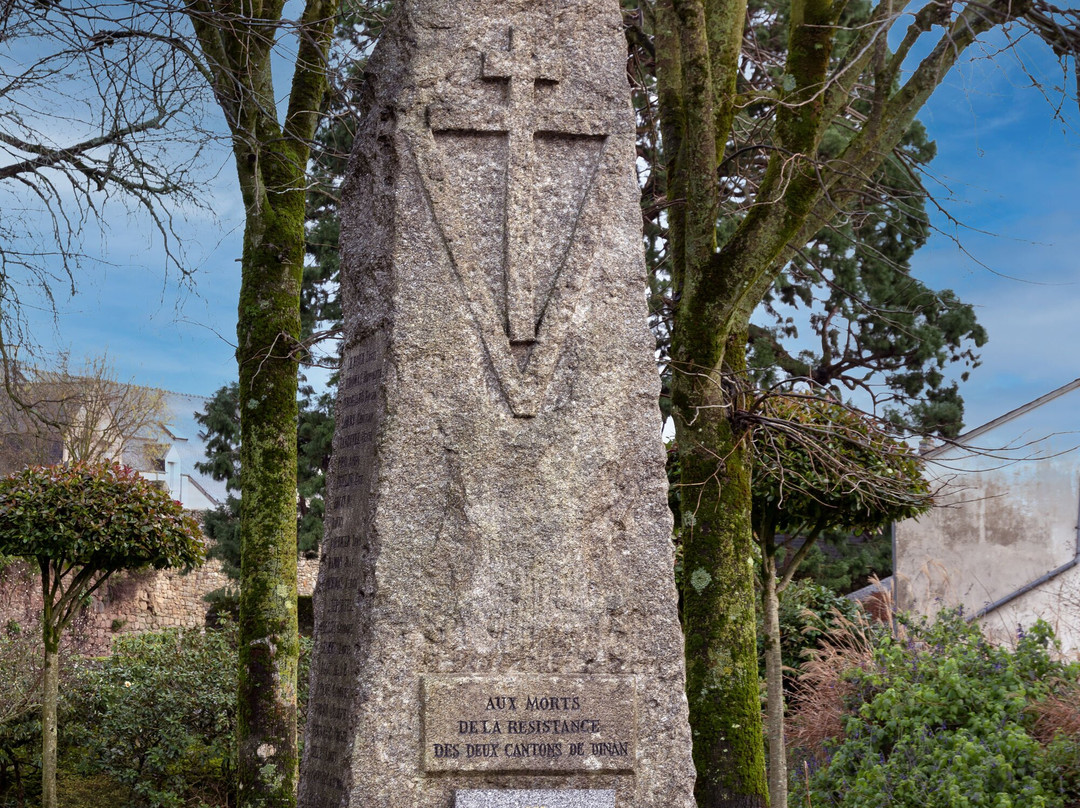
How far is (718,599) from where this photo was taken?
19.6ft

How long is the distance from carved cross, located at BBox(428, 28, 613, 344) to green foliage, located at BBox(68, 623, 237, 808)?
706cm

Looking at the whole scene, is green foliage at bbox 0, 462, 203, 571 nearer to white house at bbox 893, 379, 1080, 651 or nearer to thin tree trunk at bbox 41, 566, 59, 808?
thin tree trunk at bbox 41, 566, 59, 808

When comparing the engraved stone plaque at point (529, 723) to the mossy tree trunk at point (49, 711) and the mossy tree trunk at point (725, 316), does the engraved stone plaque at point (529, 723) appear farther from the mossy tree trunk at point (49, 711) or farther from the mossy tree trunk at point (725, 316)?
the mossy tree trunk at point (49, 711)

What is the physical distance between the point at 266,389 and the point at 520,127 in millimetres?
3592

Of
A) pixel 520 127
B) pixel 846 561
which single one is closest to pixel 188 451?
pixel 846 561

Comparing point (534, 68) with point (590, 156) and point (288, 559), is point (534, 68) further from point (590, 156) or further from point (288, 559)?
point (288, 559)

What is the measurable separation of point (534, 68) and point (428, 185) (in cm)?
68

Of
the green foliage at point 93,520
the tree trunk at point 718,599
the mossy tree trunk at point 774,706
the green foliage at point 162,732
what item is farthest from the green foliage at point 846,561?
the tree trunk at point 718,599

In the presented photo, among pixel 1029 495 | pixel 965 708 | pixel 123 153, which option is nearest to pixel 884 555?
pixel 1029 495

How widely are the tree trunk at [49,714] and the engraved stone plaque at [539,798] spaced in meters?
6.17

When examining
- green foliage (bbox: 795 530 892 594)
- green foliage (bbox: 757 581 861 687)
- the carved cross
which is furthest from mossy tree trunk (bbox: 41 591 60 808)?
green foliage (bbox: 795 530 892 594)

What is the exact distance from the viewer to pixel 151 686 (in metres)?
10.1

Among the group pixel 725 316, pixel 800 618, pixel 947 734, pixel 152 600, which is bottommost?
pixel 947 734

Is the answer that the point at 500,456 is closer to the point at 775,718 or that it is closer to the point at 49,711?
the point at 775,718
